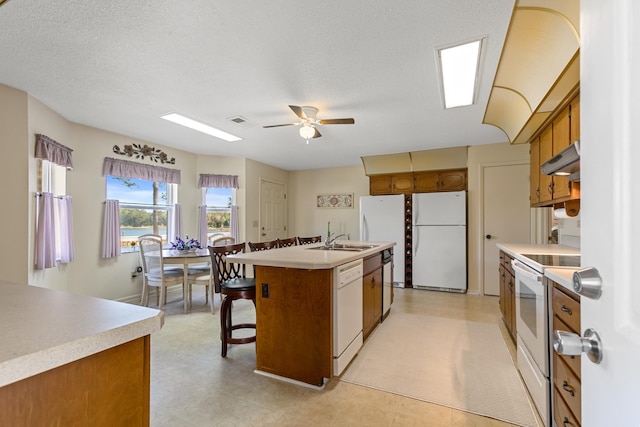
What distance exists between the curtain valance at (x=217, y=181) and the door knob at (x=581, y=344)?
514 centimetres

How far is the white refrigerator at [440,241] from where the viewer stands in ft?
15.1

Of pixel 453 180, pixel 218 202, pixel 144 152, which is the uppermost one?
pixel 144 152

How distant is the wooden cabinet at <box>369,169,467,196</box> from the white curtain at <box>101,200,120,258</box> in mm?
4197

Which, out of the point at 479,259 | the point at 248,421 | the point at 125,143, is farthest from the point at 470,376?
the point at 125,143

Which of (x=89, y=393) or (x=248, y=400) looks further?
(x=248, y=400)

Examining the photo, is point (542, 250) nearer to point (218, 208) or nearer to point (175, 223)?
point (218, 208)

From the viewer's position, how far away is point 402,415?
5.77 feet

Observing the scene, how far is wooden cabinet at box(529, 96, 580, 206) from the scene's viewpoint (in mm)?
2117

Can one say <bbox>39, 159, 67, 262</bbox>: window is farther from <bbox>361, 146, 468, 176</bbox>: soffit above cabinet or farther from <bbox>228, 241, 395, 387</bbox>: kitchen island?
<bbox>361, 146, 468, 176</bbox>: soffit above cabinet

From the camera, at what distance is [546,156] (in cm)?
273

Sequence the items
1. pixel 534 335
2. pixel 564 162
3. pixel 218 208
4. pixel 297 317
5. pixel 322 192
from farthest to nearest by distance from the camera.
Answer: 1. pixel 322 192
2. pixel 218 208
3. pixel 297 317
4. pixel 534 335
5. pixel 564 162

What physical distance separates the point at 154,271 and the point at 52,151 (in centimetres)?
172

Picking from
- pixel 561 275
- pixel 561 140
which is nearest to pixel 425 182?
pixel 561 140

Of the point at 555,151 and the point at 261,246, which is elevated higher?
the point at 555,151
